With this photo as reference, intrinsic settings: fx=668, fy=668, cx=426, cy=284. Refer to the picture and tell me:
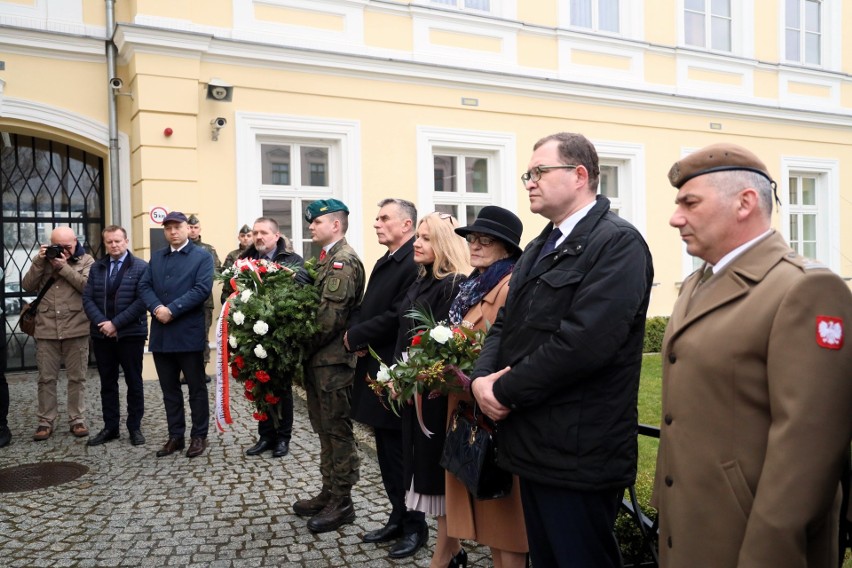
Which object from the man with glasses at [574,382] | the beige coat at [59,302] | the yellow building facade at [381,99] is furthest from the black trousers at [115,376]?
the man with glasses at [574,382]

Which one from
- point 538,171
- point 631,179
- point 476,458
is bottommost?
point 476,458

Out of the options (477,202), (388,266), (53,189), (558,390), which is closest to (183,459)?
(388,266)

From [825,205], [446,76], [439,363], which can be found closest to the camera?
[439,363]

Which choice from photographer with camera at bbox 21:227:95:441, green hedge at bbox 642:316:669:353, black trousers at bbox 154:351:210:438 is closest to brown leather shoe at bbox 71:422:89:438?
photographer with camera at bbox 21:227:95:441

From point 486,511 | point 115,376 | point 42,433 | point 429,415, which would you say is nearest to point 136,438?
point 115,376

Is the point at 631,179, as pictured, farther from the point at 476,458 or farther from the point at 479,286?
the point at 476,458

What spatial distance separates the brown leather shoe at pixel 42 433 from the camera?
243 inches

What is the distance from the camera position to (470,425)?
276 centimetres

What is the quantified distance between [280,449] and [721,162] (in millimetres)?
4643

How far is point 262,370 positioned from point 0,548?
1.77 metres

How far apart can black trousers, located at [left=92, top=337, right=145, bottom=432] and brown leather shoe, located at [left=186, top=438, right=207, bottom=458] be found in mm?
766

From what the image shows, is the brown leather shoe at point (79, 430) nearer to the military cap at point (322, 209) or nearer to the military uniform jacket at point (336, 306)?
the military uniform jacket at point (336, 306)

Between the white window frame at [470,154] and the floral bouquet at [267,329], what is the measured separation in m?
6.03

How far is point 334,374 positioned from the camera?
4.21 m
